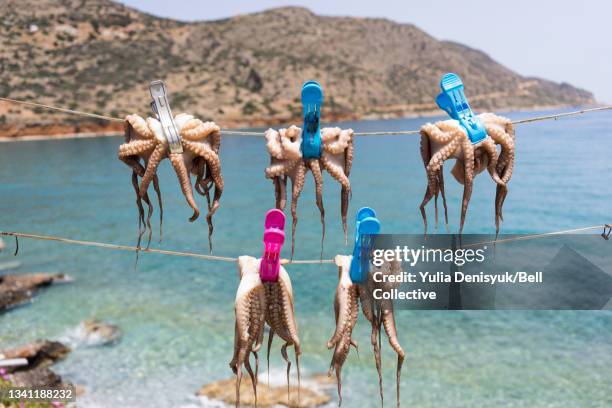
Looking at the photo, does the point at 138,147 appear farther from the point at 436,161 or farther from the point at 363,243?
the point at 436,161

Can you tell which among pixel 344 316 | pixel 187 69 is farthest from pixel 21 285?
pixel 187 69

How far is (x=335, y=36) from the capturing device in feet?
506

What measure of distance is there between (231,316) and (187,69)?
8800 centimetres

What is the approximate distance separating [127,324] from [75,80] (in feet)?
267

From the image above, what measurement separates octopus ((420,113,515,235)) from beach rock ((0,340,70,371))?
1235 cm

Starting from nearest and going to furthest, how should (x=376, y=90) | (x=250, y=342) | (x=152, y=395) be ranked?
(x=250, y=342)
(x=152, y=395)
(x=376, y=90)

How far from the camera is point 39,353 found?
13469 mm

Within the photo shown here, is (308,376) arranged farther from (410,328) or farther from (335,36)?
(335,36)

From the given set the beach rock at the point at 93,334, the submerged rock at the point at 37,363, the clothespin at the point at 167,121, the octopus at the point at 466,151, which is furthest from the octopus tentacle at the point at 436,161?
the beach rock at the point at 93,334

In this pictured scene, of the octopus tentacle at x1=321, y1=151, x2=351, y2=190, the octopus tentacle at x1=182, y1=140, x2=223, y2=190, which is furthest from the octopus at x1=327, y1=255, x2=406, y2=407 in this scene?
the octopus tentacle at x1=182, y1=140, x2=223, y2=190

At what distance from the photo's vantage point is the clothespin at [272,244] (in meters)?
3.65

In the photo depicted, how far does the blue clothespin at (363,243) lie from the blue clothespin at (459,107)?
3.40 ft

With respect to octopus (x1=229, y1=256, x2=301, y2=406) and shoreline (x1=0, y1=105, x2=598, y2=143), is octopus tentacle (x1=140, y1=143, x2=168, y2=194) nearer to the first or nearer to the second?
octopus (x1=229, y1=256, x2=301, y2=406)

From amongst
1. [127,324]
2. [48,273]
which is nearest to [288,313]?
[127,324]
